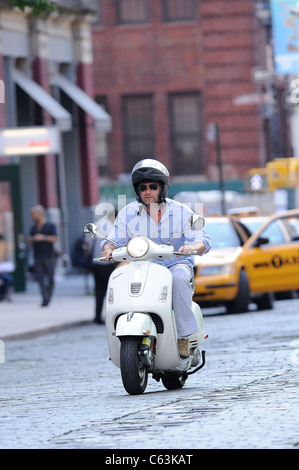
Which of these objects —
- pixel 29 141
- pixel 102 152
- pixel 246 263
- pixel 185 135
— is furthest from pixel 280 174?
pixel 246 263

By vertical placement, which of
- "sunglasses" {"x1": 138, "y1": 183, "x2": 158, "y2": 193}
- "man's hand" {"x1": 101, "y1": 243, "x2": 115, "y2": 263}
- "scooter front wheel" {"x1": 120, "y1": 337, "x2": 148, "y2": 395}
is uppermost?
"sunglasses" {"x1": 138, "y1": 183, "x2": 158, "y2": 193}

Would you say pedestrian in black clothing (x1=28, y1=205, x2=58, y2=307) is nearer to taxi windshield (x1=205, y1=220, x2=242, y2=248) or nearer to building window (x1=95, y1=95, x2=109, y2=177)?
taxi windshield (x1=205, y1=220, x2=242, y2=248)

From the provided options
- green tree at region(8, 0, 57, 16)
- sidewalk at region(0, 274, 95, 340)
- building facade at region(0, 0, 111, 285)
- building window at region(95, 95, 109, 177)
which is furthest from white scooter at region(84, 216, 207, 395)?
building window at region(95, 95, 109, 177)

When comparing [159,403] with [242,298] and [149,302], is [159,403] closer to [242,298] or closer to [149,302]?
[149,302]

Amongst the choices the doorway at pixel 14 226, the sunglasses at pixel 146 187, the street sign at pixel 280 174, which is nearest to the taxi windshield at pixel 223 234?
the doorway at pixel 14 226

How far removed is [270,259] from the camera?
→ 75.4 ft

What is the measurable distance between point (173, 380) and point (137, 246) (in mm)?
1139

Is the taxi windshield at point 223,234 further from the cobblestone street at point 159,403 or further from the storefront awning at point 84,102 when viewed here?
the storefront awning at point 84,102

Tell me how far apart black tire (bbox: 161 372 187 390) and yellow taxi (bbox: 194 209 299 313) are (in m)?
10.8

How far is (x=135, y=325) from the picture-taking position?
10078mm

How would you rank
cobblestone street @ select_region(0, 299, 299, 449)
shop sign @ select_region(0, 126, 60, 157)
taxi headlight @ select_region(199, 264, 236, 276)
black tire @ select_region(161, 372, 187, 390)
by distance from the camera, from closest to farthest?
cobblestone street @ select_region(0, 299, 299, 449) → black tire @ select_region(161, 372, 187, 390) → taxi headlight @ select_region(199, 264, 236, 276) → shop sign @ select_region(0, 126, 60, 157)

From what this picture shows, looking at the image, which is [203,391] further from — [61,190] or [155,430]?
[61,190]

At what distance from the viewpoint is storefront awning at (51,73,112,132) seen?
35125 millimetres

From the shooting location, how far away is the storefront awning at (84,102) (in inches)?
1383
